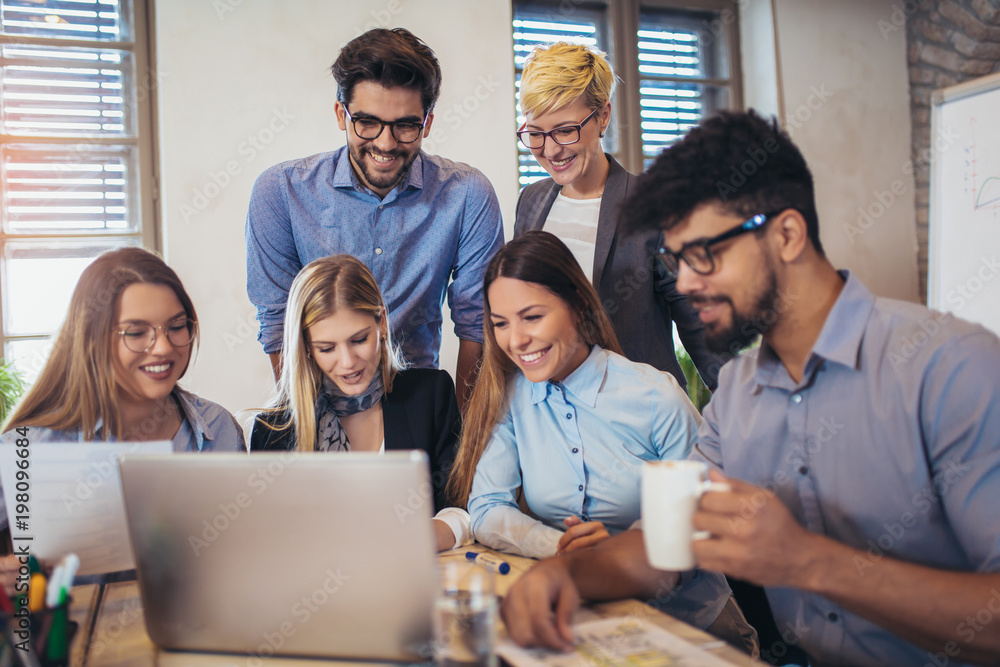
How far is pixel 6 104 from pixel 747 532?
3702 mm

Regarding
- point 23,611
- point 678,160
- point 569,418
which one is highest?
point 678,160

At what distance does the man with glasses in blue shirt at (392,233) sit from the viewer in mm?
2219

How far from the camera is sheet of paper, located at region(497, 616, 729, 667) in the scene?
890 millimetres

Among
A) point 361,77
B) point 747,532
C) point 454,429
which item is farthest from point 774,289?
point 361,77

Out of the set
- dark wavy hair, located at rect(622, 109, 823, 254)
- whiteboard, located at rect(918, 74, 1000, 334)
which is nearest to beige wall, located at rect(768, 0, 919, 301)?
whiteboard, located at rect(918, 74, 1000, 334)

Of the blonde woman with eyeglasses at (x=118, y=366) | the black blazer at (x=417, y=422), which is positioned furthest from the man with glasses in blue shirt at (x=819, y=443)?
the blonde woman with eyeglasses at (x=118, y=366)

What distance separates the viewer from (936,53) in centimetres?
442

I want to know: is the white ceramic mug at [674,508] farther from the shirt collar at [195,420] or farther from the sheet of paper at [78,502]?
the shirt collar at [195,420]

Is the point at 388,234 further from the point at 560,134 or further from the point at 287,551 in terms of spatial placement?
the point at 287,551

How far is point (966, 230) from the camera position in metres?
3.27

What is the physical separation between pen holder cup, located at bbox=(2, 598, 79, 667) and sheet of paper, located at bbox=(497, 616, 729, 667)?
0.53m

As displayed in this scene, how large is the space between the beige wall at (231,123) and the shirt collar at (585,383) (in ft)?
6.79

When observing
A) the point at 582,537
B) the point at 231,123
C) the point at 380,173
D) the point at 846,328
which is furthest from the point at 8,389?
the point at 846,328

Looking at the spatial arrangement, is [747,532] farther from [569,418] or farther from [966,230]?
[966,230]
